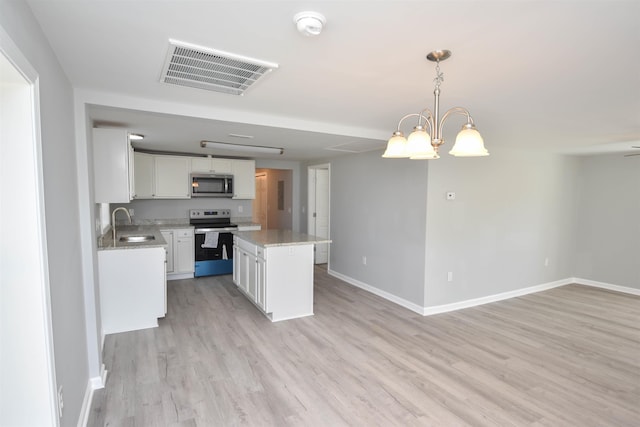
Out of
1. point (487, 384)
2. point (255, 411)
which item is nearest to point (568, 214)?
point (487, 384)

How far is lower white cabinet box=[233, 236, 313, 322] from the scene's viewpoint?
3762mm

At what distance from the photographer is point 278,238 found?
408cm

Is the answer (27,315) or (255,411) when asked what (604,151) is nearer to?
(255,411)

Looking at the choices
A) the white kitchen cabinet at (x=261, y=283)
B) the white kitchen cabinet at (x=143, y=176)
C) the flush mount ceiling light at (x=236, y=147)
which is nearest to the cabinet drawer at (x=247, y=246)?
the white kitchen cabinet at (x=261, y=283)

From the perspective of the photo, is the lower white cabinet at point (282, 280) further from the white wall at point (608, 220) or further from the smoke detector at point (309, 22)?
the white wall at point (608, 220)

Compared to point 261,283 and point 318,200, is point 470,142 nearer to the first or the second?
point 261,283

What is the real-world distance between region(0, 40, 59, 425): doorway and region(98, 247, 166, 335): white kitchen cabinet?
2.17 m

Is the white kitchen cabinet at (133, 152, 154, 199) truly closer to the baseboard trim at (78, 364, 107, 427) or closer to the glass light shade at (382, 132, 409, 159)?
the baseboard trim at (78, 364, 107, 427)

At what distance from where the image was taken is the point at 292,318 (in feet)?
12.8

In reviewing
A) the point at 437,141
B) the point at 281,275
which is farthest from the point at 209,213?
the point at 437,141

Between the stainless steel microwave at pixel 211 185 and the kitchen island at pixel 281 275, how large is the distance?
1931 mm

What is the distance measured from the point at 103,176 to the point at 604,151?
261 inches

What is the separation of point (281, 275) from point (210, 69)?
2457 millimetres

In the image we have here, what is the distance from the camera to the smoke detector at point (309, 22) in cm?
132
